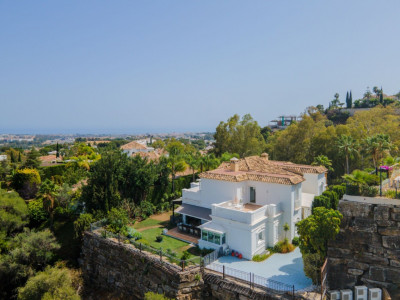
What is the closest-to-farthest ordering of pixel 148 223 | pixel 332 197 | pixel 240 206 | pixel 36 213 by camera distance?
pixel 240 206, pixel 332 197, pixel 148 223, pixel 36 213

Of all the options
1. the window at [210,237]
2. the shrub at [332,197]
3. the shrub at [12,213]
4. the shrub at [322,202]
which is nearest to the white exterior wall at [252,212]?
the window at [210,237]

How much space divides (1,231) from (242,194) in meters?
20.5

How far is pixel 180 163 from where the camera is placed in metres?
32.0

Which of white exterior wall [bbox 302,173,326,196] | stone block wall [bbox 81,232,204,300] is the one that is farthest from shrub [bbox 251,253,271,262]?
white exterior wall [bbox 302,173,326,196]

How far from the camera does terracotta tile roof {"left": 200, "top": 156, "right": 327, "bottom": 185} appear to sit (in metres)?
22.2

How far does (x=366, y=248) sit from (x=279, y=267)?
525cm

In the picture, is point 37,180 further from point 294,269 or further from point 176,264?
point 294,269

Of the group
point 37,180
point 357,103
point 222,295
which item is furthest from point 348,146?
point 357,103

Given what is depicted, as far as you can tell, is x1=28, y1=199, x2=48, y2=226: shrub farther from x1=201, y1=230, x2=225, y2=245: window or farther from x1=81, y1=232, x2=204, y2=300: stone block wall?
x1=201, y1=230, x2=225, y2=245: window

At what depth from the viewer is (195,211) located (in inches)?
976

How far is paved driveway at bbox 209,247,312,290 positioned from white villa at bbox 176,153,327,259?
0.93 meters

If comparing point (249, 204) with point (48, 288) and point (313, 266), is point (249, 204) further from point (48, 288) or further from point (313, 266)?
point (48, 288)

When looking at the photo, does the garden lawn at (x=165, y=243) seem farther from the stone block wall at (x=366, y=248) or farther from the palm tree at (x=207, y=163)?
the palm tree at (x=207, y=163)

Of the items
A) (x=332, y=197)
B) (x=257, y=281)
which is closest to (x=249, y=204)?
(x=332, y=197)
